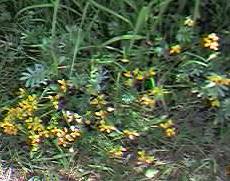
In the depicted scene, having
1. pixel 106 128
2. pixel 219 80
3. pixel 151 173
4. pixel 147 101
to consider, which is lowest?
pixel 151 173

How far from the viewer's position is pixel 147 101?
214cm

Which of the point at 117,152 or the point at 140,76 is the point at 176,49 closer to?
the point at 140,76

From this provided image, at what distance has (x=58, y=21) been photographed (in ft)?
7.42

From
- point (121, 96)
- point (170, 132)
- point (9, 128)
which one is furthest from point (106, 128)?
point (9, 128)

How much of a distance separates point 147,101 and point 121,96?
0.10 metres

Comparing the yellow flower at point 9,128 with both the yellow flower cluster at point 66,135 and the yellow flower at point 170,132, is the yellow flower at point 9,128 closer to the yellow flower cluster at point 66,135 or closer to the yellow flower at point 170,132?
the yellow flower cluster at point 66,135

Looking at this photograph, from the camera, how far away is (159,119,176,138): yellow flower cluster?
2142 millimetres

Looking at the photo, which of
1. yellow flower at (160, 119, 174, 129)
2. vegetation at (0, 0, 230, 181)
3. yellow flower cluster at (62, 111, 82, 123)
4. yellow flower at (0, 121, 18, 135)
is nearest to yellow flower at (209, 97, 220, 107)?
vegetation at (0, 0, 230, 181)

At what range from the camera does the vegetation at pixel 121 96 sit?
215 centimetres

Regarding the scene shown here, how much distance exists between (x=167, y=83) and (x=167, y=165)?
11.7 inches

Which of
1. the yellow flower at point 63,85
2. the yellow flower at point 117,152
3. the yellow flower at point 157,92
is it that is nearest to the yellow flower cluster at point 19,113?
the yellow flower at point 63,85

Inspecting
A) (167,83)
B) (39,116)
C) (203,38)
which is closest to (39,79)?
(39,116)

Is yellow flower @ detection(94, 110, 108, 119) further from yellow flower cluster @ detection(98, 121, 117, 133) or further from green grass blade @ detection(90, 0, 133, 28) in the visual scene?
green grass blade @ detection(90, 0, 133, 28)

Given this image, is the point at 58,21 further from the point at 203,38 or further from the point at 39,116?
the point at 203,38
